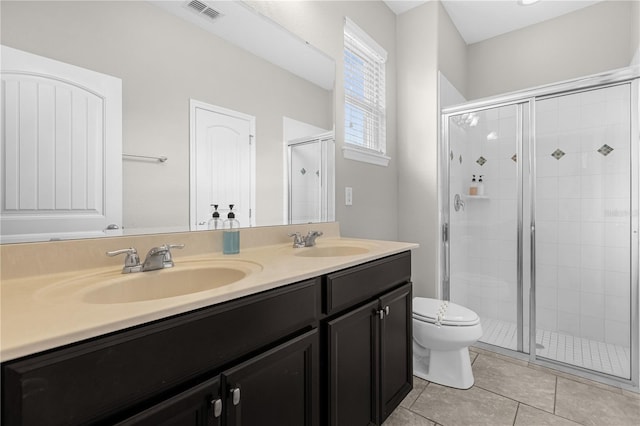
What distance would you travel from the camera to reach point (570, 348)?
7.30 feet

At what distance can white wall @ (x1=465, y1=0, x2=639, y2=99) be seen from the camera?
8.11 ft

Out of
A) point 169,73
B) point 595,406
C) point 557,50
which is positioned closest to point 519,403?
point 595,406

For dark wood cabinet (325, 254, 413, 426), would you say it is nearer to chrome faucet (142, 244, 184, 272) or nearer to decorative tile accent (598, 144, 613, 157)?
chrome faucet (142, 244, 184, 272)

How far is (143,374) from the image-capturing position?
2.00ft

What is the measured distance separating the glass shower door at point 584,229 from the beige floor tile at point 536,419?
0.71 m

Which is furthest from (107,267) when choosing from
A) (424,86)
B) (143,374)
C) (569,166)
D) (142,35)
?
(569,166)

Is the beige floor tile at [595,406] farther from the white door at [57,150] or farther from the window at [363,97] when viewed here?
the white door at [57,150]

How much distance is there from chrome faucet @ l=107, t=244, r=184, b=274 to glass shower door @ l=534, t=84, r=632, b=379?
2497 mm

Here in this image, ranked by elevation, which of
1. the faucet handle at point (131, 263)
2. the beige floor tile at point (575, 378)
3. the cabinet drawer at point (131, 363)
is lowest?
the beige floor tile at point (575, 378)

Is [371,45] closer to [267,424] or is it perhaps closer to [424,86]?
[424,86]

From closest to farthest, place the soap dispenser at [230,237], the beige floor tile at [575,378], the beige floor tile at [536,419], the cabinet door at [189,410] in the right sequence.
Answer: the cabinet door at [189,410], the soap dispenser at [230,237], the beige floor tile at [536,419], the beige floor tile at [575,378]

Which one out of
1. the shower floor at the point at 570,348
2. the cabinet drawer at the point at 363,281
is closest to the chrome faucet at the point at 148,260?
the cabinet drawer at the point at 363,281

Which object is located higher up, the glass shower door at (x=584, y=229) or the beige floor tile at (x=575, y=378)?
the glass shower door at (x=584, y=229)

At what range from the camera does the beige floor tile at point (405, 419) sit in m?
1.52
